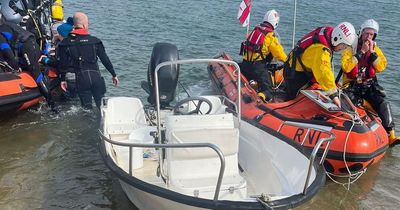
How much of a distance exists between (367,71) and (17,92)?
15.3ft

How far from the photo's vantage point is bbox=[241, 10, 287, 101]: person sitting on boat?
6.50 meters

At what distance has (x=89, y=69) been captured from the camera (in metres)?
5.82

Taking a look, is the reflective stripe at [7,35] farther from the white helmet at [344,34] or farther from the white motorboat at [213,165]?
the white helmet at [344,34]

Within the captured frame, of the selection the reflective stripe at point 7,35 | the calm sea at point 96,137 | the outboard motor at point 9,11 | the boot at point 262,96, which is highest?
the outboard motor at point 9,11

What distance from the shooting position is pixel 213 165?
3805 mm

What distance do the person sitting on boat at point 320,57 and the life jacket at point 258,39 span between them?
35.6 inches

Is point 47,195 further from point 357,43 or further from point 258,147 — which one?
point 357,43

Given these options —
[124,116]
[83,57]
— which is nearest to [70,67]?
[83,57]

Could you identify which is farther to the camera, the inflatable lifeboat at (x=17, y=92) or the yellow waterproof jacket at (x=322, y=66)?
the inflatable lifeboat at (x=17, y=92)

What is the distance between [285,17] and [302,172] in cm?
1173

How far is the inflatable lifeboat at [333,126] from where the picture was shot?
4.66 metres

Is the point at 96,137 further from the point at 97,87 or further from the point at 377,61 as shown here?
the point at 377,61

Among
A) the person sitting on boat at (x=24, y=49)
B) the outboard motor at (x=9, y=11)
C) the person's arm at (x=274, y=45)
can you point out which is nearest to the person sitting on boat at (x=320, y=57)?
the person's arm at (x=274, y=45)

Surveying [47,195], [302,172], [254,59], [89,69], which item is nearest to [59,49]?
[89,69]
